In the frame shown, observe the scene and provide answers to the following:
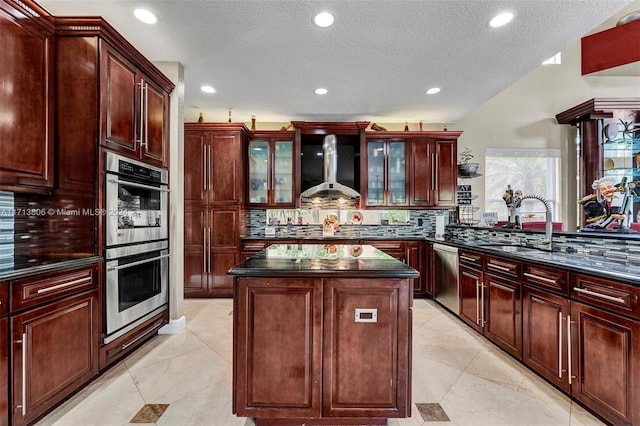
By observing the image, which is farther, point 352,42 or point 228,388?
point 352,42

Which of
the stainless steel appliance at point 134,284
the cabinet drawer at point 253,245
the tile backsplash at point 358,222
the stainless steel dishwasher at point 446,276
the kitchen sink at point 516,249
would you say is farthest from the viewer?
the tile backsplash at point 358,222

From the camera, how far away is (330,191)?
4.42 metres

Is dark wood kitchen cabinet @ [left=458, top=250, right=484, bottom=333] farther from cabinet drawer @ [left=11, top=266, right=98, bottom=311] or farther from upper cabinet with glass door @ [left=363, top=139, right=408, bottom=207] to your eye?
cabinet drawer @ [left=11, top=266, right=98, bottom=311]

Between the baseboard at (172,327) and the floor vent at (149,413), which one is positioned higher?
the baseboard at (172,327)

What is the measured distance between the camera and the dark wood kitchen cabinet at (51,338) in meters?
1.45

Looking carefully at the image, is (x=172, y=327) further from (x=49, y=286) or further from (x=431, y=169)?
(x=431, y=169)

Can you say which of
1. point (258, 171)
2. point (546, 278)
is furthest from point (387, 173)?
point (546, 278)

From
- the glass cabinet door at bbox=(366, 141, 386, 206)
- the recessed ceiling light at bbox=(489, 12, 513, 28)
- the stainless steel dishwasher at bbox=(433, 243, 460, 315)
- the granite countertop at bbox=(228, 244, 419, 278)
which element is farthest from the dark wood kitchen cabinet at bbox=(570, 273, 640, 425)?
the glass cabinet door at bbox=(366, 141, 386, 206)

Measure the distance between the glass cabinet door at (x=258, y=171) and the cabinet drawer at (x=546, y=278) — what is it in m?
3.34

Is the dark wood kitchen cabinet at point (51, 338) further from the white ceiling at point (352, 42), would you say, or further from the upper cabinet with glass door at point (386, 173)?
the upper cabinet with glass door at point (386, 173)

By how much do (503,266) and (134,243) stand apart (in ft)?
10.3

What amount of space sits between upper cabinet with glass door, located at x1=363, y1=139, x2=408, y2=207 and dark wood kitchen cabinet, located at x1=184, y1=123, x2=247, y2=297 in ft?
6.55

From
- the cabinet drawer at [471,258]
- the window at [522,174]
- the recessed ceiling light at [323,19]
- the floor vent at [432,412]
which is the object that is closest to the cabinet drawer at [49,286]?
the floor vent at [432,412]

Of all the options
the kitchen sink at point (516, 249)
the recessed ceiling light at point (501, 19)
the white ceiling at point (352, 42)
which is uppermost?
the white ceiling at point (352, 42)
